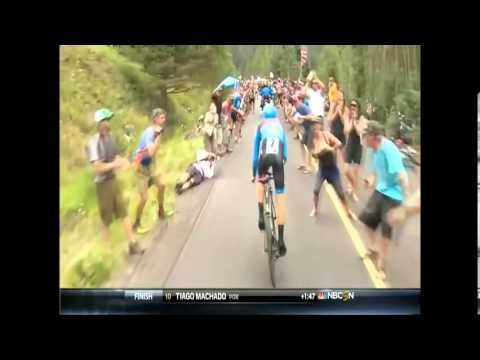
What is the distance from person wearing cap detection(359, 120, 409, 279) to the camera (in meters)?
3.79

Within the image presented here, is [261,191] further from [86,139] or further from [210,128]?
[86,139]

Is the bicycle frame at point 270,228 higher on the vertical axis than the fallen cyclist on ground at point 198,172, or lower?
lower

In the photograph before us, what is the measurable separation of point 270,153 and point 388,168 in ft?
1.94

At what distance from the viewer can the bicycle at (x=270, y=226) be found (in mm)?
3762

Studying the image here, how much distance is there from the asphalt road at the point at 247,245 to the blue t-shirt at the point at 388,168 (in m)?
0.10

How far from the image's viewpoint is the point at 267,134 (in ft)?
12.6

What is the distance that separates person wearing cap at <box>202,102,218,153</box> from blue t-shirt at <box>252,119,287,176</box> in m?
0.22

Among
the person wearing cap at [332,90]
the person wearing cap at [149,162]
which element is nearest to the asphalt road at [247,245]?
the person wearing cap at [149,162]

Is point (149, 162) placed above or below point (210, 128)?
below

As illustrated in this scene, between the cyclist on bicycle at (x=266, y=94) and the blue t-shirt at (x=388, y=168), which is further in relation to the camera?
the cyclist on bicycle at (x=266, y=94)

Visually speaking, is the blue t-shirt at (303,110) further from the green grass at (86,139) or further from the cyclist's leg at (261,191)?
the green grass at (86,139)

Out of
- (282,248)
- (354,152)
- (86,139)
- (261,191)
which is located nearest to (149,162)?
(86,139)
